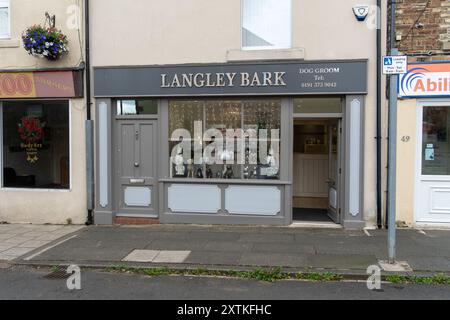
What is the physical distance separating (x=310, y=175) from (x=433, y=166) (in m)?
2.96

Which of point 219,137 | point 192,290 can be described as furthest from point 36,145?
point 192,290

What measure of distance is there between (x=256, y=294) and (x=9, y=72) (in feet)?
24.8

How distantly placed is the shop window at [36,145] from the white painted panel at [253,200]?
146 inches

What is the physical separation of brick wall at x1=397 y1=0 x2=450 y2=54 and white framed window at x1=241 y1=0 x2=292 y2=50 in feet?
7.28

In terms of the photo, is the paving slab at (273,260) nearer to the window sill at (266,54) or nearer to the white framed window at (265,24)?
the window sill at (266,54)

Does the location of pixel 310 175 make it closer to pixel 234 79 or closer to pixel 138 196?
pixel 234 79

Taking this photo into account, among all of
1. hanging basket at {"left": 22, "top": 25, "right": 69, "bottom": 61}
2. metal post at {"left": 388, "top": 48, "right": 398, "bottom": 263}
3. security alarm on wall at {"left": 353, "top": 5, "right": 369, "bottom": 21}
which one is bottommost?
metal post at {"left": 388, "top": 48, "right": 398, "bottom": 263}

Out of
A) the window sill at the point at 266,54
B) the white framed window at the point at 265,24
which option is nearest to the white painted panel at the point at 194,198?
the window sill at the point at 266,54

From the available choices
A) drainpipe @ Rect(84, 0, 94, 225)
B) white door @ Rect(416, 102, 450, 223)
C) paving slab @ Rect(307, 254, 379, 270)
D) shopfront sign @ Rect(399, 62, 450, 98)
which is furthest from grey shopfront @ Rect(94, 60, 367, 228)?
paving slab @ Rect(307, 254, 379, 270)

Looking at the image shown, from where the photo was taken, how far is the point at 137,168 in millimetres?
9188

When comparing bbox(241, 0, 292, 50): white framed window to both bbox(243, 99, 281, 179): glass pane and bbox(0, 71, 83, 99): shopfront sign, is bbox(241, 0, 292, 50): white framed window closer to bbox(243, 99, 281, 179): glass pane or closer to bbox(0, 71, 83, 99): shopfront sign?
bbox(243, 99, 281, 179): glass pane

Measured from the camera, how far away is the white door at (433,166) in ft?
27.2

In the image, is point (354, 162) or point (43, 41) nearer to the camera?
point (354, 162)

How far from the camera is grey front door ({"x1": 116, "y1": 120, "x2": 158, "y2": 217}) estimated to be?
9125 millimetres
